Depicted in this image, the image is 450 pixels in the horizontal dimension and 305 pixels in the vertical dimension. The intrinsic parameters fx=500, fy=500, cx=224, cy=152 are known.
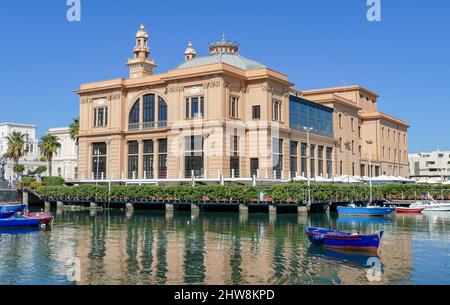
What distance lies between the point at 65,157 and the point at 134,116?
4482cm

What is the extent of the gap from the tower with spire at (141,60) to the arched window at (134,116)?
1860 cm

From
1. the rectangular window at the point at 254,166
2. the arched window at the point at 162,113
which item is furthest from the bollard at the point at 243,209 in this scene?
the arched window at the point at 162,113

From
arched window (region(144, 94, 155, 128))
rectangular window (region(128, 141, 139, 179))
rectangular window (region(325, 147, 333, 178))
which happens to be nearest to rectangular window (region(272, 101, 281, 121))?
rectangular window (region(325, 147, 333, 178))

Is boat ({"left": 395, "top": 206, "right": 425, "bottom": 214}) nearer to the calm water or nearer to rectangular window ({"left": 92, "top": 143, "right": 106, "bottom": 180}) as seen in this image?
the calm water

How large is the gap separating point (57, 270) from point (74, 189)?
5200cm

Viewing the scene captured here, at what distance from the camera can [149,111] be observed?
79500 mm

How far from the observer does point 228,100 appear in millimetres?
71625

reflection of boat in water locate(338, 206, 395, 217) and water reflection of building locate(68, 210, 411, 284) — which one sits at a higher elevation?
reflection of boat in water locate(338, 206, 395, 217)

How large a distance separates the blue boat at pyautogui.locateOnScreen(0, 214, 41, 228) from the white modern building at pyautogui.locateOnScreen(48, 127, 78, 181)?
245ft

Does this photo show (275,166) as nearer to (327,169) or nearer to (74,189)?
(327,169)

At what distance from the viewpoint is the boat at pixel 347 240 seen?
95.1 ft

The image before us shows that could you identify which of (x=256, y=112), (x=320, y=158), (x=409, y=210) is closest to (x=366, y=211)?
(x=409, y=210)

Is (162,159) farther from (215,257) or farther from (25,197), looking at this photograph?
(215,257)

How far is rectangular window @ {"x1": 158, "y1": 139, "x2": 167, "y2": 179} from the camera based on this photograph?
76.4 meters
